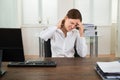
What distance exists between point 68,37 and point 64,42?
0.07 metres

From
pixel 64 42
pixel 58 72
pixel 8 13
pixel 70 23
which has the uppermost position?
pixel 8 13

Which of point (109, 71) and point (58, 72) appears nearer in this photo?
point (109, 71)

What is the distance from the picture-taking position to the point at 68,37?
2.47 metres

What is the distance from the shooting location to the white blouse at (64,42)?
7.91 feet

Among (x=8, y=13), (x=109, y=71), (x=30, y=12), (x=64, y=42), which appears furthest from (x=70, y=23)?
(x=30, y=12)

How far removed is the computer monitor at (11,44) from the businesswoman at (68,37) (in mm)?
845

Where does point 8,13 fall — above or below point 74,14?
above

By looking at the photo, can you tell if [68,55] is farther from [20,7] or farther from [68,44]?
[20,7]

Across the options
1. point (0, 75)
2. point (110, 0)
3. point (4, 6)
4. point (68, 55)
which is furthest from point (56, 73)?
point (110, 0)

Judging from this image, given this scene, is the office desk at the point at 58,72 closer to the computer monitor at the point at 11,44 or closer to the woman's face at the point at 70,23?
the computer monitor at the point at 11,44

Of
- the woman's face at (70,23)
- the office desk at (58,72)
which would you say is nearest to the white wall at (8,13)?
the woman's face at (70,23)

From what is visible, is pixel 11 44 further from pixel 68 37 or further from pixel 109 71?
pixel 68 37

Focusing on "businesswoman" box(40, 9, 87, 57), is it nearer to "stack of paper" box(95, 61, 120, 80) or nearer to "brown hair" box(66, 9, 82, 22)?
"brown hair" box(66, 9, 82, 22)

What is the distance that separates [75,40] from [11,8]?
333 centimetres
